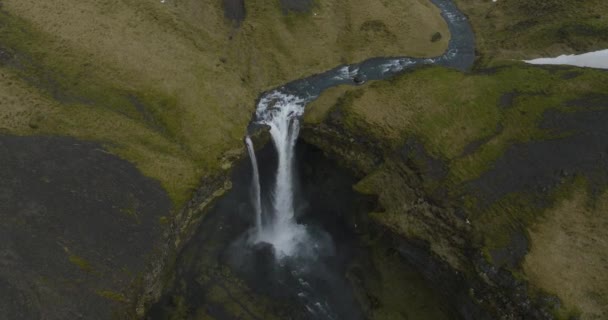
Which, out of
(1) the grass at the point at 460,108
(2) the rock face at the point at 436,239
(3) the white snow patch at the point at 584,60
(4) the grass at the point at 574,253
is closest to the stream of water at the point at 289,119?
(1) the grass at the point at 460,108

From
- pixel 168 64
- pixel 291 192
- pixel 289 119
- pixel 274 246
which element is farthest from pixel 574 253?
pixel 168 64

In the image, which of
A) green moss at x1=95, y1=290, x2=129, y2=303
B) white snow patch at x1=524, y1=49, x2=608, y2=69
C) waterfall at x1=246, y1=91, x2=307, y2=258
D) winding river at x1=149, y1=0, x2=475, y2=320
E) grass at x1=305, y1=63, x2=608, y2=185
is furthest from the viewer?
white snow patch at x1=524, y1=49, x2=608, y2=69

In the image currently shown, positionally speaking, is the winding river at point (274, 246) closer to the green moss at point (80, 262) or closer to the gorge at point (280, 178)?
the gorge at point (280, 178)

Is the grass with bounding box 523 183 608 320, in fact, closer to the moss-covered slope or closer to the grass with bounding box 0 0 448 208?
the moss-covered slope

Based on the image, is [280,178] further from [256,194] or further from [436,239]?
[436,239]

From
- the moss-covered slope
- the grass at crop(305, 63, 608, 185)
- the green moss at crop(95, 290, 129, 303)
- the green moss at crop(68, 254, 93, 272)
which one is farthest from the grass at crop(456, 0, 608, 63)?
the green moss at crop(68, 254, 93, 272)

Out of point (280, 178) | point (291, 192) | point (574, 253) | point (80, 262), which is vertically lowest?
point (80, 262)
